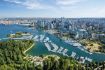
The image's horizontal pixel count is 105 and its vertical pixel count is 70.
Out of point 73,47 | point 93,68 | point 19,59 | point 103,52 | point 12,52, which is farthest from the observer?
point 73,47

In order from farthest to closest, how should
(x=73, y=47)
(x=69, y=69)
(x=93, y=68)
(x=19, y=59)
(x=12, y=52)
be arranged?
(x=73, y=47)
(x=12, y=52)
(x=19, y=59)
(x=93, y=68)
(x=69, y=69)

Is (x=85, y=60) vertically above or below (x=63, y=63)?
below

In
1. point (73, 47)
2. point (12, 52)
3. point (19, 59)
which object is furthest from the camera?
point (73, 47)

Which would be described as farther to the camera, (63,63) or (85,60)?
(85,60)

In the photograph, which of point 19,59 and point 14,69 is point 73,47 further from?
point 14,69

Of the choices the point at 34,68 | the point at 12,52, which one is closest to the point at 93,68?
the point at 34,68

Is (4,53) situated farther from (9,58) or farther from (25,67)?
(25,67)

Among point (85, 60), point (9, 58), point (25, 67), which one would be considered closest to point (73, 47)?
point (85, 60)

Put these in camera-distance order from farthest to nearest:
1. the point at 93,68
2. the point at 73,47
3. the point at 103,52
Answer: the point at 73,47, the point at 103,52, the point at 93,68

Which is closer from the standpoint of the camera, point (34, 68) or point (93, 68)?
point (34, 68)
